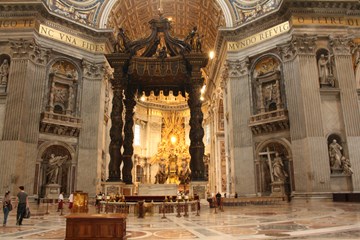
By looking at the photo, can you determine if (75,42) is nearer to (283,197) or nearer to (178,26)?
(178,26)

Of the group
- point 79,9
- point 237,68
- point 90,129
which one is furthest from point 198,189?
point 79,9

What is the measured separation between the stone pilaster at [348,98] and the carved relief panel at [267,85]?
2616mm

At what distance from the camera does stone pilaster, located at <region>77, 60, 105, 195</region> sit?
1498cm

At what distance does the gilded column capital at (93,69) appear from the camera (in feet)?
53.3

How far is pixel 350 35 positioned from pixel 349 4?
140 centimetres

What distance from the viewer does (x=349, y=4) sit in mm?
14242

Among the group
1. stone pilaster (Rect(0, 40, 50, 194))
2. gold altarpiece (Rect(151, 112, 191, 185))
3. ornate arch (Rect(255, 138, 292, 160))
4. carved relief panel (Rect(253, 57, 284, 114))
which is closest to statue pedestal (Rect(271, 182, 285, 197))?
ornate arch (Rect(255, 138, 292, 160))

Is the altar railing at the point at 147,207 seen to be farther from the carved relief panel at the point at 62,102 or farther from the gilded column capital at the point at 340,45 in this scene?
the gilded column capital at the point at 340,45

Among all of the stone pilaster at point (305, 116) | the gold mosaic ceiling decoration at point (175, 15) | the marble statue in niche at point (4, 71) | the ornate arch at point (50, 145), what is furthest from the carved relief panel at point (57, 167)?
the stone pilaster at point (305, 116)

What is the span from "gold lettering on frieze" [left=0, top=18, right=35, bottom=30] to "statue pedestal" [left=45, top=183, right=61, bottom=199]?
742 cm

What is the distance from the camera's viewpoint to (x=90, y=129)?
51.3 feet

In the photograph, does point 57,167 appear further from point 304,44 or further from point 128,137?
point 304,44

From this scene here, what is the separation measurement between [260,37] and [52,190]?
12.6 m

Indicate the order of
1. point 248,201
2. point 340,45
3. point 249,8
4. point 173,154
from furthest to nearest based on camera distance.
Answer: point 173,154 → point 249,8 → point 340,45 → point 248,201
